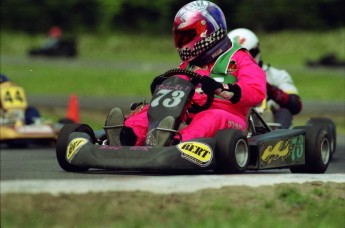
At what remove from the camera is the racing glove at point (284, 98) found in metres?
11.8

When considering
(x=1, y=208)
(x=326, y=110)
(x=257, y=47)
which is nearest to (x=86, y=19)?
(x=326, y=110)

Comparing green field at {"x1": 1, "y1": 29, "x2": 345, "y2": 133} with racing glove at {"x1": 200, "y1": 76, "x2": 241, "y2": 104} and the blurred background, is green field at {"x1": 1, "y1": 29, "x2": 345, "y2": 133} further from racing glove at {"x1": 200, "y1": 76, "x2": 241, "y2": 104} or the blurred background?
racing glove at {"x1": 200, "y1": 76, "x2": 241, "y2": 104}

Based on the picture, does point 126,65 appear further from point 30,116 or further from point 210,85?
point 210,85

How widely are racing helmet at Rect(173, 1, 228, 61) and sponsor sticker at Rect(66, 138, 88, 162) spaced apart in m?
1.18

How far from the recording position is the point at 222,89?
335 inches

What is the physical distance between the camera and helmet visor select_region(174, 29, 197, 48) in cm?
895

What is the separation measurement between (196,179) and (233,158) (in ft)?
4.45

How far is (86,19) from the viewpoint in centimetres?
5319

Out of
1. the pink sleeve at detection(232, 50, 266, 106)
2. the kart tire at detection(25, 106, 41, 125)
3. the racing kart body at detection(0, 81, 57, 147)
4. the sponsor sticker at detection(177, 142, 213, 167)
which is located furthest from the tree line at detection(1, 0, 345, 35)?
the sponsor sticker at detection(177, 142, 213, 167)

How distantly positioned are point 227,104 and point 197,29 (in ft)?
2.13

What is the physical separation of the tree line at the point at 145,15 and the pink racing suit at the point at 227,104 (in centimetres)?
3584

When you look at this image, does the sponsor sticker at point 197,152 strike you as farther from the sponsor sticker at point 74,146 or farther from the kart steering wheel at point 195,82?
the sponsor sticker at point 74,146

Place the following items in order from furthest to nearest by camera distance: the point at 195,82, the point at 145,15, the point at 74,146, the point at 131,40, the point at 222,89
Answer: the point at 145,15
the point at 131,40
the point at 195,82
the point at 222,89
the point at 74,146

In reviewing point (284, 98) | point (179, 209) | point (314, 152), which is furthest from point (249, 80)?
point (284, 98)
